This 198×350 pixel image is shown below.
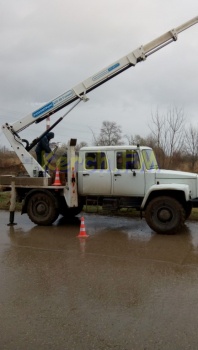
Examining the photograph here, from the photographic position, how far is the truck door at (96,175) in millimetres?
9719

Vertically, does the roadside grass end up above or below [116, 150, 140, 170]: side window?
below

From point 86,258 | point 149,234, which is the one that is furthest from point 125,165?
point 86,258

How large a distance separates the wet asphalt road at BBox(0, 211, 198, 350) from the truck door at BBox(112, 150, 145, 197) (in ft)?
4.58

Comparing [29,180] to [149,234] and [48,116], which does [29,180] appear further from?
[149,234]

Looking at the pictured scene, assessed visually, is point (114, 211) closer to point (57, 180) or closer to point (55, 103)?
point (57, 180)

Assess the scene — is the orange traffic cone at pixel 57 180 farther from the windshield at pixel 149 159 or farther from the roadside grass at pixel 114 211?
the windshield at pixel 149 159

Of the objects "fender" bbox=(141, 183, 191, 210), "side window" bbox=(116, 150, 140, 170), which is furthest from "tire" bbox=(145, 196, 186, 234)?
"side window" bbox=(116, 150, 140, 170)

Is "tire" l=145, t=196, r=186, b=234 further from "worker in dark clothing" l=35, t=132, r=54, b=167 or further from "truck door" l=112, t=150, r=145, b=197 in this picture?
"worker in dark clothing" l=35, t=132, r=54, b=167

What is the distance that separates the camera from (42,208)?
1021 centimetres

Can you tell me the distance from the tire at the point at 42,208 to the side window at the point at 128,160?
224 cm

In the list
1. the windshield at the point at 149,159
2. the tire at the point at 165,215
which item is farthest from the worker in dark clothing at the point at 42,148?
the tire at the point at 165,215

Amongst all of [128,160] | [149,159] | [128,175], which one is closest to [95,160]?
[128,160]

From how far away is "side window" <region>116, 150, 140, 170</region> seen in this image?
9.46m

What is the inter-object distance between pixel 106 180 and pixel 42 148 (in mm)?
2630
